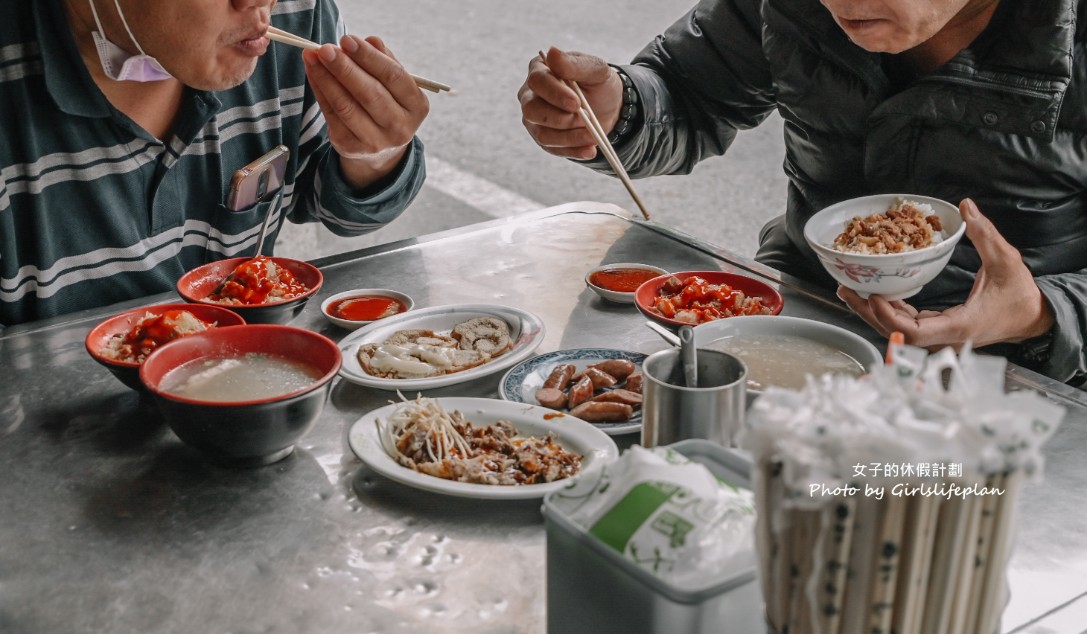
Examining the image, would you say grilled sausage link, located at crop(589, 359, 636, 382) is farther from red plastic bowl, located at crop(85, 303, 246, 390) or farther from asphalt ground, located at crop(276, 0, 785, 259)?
asphalt ground, located at crop(276, 0, 785, 259)

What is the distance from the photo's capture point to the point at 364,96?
198 cm

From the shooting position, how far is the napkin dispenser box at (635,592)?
93cm

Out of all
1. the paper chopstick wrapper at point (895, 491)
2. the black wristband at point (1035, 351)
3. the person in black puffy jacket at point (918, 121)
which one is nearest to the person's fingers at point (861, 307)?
the person in black puffy jacket at point (918, 121)

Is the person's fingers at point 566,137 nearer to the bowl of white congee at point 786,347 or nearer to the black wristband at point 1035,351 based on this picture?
the bowl of white congee at point 786,347

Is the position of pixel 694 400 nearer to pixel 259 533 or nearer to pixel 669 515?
pixel 669 515

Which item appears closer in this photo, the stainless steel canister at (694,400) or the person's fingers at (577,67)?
the stainless steel canister at (694,400)

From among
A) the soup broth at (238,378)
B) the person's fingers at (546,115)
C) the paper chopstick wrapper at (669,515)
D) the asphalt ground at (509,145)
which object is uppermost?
the person's fingers at (546,115)

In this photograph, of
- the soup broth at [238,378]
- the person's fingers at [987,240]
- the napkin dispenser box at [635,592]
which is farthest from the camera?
the person's fingers at [987,240]

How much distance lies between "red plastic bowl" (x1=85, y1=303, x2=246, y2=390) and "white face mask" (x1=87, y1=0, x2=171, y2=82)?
1.67 ft

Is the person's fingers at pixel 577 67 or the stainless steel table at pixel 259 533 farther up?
the person's fingers at pixel 577 67

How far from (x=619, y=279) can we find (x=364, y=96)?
0.64 meters

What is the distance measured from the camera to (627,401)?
158 centimetres

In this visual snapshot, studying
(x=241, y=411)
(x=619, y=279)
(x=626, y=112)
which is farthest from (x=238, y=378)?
(x=626, y=112)

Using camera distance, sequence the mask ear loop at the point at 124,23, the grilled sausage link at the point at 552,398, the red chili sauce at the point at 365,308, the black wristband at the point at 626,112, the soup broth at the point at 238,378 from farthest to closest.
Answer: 1. the black wristband at the point at 626,112
2. the red chili sauce at the point at 365,308
3. the mask ear loop at the point at 124,23
4. the grilled sausage link at the point at 552,398
5. the soup broth at the point at 238,378
